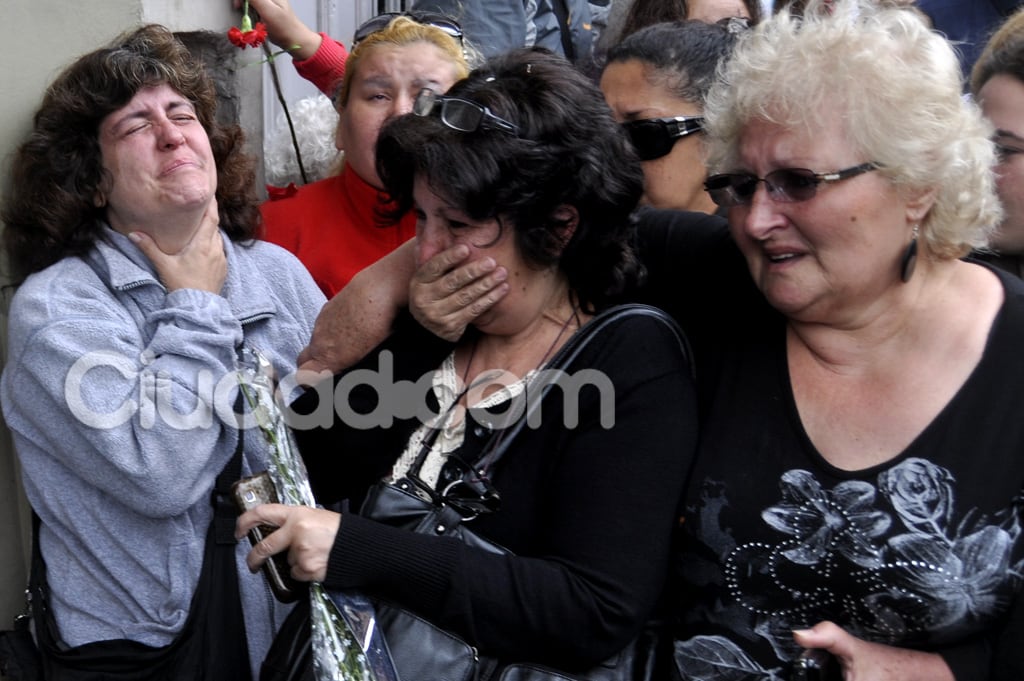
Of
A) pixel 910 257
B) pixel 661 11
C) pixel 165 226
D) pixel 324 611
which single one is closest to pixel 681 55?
pixel 661 11

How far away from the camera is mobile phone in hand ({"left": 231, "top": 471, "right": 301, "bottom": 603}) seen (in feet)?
5.65

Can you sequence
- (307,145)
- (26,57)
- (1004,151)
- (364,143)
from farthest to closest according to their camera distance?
1. (307,145)
2. (364,143)
3. (26,57)
4. (1004,151)

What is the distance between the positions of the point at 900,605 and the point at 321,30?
3705mm

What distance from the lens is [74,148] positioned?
2498 millimetres

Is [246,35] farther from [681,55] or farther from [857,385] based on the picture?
[857,385]

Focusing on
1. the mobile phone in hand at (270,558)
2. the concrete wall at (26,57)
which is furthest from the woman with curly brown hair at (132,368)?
the mobile phone in hand at (270,558)

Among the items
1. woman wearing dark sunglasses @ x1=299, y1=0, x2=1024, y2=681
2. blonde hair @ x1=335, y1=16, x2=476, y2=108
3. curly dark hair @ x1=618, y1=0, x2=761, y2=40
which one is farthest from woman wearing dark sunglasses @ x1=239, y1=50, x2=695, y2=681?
curly dark hair @ x1=618, y1=0, x2=761, y2=40

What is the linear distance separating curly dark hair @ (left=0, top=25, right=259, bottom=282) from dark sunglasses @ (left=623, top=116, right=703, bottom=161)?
1.09 m

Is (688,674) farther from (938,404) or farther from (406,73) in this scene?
(406,73)

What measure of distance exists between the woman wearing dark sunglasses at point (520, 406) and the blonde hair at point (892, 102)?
0.30 metres

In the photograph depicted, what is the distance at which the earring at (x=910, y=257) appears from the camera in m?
1.74

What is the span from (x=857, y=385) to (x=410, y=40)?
1742mm

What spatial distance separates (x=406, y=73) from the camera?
2.98 m

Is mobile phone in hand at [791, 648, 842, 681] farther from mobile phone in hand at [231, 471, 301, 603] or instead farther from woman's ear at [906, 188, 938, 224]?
mobile phone in hand at [231, 471, 301, 603]
